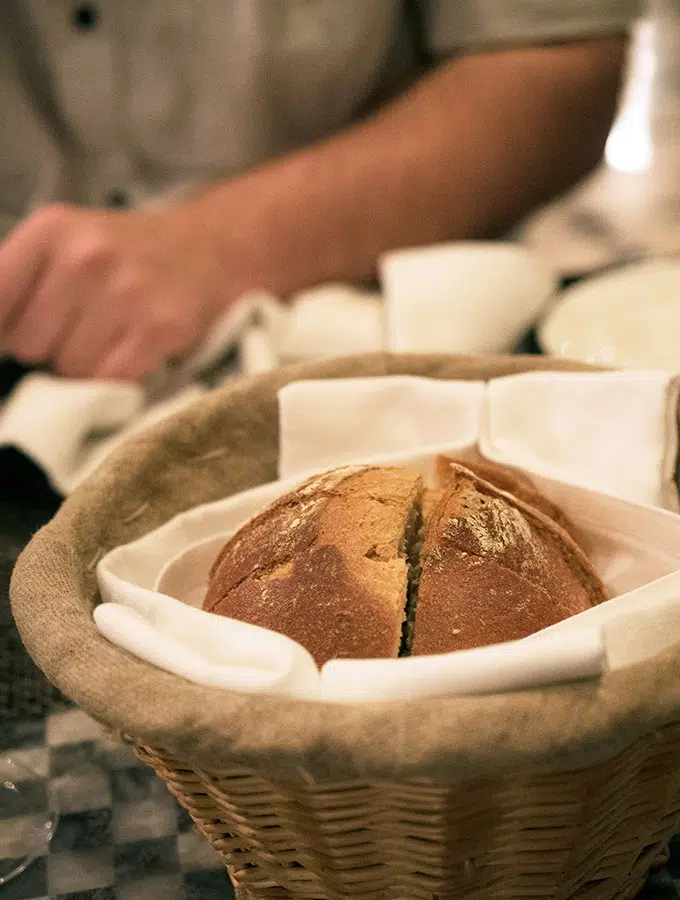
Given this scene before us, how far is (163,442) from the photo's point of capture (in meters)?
0.64

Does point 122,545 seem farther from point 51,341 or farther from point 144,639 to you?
point 51,341

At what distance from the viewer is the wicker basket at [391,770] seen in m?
0.35

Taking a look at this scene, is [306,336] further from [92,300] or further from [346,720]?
[346,720]

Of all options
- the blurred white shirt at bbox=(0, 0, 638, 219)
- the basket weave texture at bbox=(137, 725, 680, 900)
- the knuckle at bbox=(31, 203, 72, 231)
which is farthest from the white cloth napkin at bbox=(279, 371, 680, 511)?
the blurred white shirt at bbox=(0, 0, 638, 219)

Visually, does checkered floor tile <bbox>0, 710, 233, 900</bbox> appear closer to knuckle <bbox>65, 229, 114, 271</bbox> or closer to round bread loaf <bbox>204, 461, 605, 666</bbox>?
round bread loaf <bbox>204, 461, 605, 666</bbox>

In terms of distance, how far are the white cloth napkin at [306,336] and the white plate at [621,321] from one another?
0.16 feet

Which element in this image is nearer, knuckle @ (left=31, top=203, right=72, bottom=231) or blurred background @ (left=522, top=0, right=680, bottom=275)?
knuckle @ (left=31, top=203, right=72, bottom=231)

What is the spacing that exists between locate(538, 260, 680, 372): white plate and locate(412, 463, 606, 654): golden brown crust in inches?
15.6

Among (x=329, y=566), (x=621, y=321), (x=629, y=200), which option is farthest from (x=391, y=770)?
(x=629, y=200)

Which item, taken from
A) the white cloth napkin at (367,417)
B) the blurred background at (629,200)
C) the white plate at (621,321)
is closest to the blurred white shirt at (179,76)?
the blurred background at (629,200)

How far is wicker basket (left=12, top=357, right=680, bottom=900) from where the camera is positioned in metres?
0.35

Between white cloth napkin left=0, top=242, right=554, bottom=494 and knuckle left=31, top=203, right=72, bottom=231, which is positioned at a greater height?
knuckle left=31, top=203, right=72, bottom=231

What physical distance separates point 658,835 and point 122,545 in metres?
0.35

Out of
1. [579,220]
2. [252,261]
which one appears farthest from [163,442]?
[579,220]
